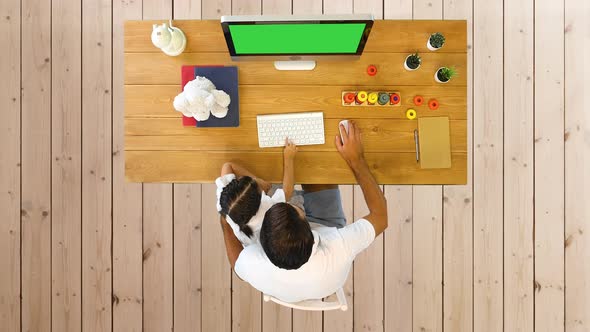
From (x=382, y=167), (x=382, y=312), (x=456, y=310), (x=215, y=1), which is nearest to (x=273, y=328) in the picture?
(x=382, y=312)

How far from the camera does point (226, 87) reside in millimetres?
1520

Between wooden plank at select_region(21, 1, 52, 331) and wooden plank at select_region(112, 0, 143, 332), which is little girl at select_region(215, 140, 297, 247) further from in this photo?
wooden plank at select_region(21, 1, 52, 331)

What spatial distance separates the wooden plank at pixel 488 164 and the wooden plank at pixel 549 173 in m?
0.21

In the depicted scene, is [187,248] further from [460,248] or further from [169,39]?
[460,248]

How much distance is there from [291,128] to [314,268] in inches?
21.8

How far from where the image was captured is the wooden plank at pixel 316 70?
153cm

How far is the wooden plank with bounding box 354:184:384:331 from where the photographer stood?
85.4 inches

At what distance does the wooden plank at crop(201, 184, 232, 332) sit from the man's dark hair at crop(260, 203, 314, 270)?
1001 millimetres

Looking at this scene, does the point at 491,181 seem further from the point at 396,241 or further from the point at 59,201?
the point at 59,201

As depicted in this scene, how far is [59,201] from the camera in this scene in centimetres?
221

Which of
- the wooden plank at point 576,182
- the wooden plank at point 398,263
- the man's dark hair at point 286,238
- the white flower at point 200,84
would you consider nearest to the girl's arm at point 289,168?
the man's dark hair at point 286,238

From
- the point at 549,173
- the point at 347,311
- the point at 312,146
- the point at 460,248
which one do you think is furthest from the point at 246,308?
the point at 549,173

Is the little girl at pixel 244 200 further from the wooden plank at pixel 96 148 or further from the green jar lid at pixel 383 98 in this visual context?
the wooden plank at pixel 96 148

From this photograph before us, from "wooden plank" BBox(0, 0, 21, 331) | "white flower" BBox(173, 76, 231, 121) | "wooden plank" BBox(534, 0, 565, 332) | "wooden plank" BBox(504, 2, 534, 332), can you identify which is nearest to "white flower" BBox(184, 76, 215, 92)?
"white flower" BBox(173, 76, 231, 121)
